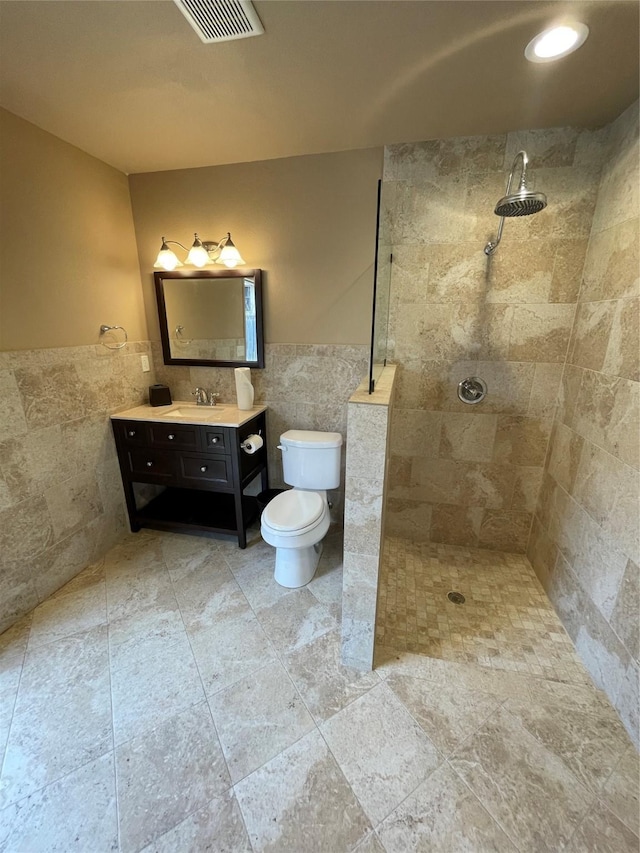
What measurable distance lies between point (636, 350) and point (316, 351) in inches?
65.9

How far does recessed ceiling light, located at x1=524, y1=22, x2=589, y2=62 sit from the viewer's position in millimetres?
1141

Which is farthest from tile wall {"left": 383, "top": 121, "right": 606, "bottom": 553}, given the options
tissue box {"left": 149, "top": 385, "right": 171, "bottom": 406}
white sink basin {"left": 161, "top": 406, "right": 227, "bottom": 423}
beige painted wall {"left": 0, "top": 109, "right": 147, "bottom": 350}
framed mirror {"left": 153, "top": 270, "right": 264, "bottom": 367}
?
beige painted wall {"left": 0, "top": 109, "right": 147, "bottom": 350}

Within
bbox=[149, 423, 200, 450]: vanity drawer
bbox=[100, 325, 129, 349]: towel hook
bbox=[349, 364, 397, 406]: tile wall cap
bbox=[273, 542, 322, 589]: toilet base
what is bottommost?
bbox=[273, 542, 322, 589]: toilet base

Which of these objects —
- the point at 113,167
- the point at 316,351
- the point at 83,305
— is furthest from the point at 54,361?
the point at 316,351

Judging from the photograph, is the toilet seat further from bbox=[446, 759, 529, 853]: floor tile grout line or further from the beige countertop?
bbox=[446, 759, 529, 853]: floor tile grout line

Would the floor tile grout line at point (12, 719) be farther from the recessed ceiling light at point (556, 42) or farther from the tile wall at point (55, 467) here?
the recessed ceiling light at point (556, 42)

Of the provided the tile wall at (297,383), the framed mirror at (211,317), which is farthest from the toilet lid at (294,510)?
the framed mirror at (211,317)

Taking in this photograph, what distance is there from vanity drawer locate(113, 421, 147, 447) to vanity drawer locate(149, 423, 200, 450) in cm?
6

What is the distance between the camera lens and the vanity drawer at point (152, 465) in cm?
227

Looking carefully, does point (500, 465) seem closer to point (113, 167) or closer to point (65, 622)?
point (65, 622)

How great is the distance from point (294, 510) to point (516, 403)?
1560 millimetres

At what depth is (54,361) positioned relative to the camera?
74.2 inches

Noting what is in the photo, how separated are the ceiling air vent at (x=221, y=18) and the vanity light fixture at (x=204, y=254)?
1.04m

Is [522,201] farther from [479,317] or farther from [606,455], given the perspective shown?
[606,455]
